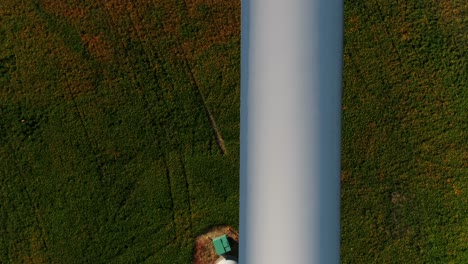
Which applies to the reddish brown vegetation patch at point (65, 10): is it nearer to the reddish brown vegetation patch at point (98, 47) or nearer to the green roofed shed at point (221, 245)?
the reddish brown vegetation patch at point (98, 47)

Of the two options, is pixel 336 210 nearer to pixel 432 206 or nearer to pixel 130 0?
pixel 432 206

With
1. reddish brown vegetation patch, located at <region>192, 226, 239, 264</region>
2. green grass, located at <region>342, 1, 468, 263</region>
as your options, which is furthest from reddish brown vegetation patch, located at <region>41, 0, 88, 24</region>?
green grass, located at <region>342, 1, 468, 263</region>

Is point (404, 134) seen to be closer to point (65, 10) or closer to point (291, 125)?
point (291, 125)

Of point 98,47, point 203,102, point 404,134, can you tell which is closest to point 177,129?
point 203,102

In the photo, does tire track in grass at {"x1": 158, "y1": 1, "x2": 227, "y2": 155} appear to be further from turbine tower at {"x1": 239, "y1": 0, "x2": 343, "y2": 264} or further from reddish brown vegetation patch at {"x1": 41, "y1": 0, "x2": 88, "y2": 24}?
turbine tower at {"x1": 239, "y1": 0, "x2": 343, "y2": 264}

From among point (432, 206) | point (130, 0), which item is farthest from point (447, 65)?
point (130, 0)

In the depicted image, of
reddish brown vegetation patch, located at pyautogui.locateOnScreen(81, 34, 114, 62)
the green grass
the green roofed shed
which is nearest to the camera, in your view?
the green roofed shed
